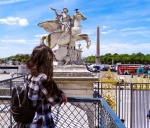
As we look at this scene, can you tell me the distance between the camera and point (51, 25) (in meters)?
7.97

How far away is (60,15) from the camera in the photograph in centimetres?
795

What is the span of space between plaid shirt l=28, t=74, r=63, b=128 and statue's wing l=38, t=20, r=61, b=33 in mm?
6115

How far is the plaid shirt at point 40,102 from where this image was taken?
1936mm

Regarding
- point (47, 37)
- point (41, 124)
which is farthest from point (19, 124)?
point (47, 37)

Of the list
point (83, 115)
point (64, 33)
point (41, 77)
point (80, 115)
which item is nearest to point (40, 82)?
point (41, 77)

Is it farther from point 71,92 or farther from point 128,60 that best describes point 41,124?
point 128,60

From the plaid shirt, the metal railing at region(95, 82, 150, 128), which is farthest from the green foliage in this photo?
the plaid shirt

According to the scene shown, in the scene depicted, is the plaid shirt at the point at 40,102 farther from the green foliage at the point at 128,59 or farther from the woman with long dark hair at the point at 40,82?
the green foliage at the point at 128,59

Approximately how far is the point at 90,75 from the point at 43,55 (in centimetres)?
498

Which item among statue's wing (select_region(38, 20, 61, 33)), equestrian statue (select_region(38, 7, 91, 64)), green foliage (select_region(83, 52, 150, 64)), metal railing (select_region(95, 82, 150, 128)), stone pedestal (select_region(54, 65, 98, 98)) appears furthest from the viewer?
green foliage (select_region(83, 52, 150, 64))

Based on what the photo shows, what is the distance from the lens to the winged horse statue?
7682 millimetres

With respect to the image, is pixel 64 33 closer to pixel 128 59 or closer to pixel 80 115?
pixel 80 115

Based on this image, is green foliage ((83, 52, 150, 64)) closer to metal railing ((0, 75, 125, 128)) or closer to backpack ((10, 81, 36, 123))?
metal railing ((0, 75, 125, 128))

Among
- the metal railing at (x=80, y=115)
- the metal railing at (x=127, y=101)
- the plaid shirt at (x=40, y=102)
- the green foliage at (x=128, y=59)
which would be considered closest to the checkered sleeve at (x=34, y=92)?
the plaid shirt at (x=40, y=102)
